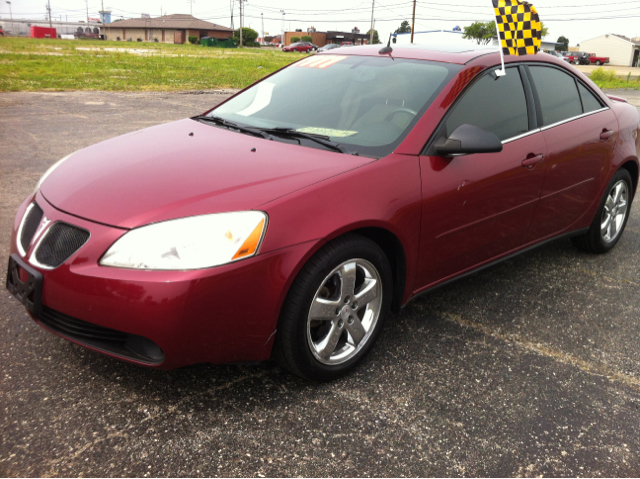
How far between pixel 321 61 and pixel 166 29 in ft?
344

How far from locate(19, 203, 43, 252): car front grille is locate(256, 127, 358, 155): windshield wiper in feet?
3.97

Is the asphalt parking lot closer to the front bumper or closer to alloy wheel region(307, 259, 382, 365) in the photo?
alloy wheel region(307, 259, 382, 365)

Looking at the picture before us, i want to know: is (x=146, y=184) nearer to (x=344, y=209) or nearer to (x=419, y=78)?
(x=344, y=209)

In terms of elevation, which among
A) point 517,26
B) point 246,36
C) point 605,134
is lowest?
point 605,134

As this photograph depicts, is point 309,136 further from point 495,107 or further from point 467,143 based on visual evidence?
point 495,107

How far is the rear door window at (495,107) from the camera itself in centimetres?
311

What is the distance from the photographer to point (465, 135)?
2.83 m

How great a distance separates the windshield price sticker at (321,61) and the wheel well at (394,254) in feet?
4.67

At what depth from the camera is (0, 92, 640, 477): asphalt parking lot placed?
218 cm

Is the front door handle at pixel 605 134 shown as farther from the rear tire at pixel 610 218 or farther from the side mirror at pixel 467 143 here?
the side mirror at pixel 467 143

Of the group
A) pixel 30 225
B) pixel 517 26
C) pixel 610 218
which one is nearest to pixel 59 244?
pixel 30 225

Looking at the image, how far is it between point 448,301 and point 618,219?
1921mm

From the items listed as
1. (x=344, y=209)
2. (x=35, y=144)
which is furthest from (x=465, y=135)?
(x=35, y=144)

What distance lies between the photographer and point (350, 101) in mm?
3234
